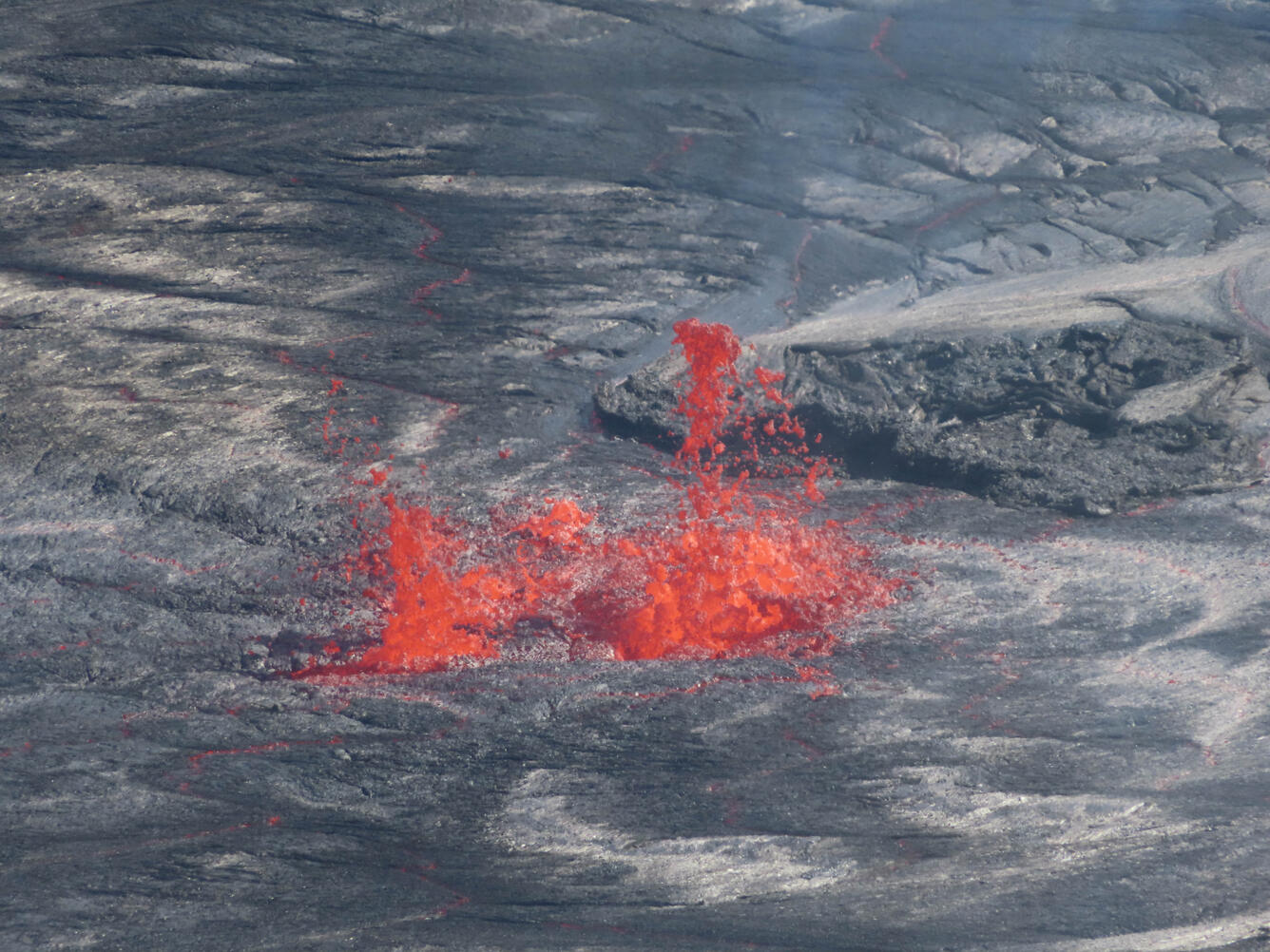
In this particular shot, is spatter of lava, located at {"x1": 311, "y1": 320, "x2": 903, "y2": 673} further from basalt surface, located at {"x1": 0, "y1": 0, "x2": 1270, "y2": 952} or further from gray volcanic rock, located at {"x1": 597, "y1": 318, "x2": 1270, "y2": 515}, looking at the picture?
gray volcanic rock, located at {"x1": 597, "y1": 318, "x2": 1270, "y2": 515}

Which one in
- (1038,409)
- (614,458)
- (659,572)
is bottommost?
(659,572)

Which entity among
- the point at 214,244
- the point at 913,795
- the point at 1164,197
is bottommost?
the point at 913,795

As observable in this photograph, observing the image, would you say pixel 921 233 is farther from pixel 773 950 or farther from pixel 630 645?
pixel 773 950

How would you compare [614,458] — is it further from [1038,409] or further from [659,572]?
[1038,409]

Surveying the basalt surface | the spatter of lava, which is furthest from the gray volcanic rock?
the spatter of lava

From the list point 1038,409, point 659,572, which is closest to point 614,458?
point 659,572

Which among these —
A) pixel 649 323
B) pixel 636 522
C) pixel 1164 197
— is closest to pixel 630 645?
pixel 636 522
